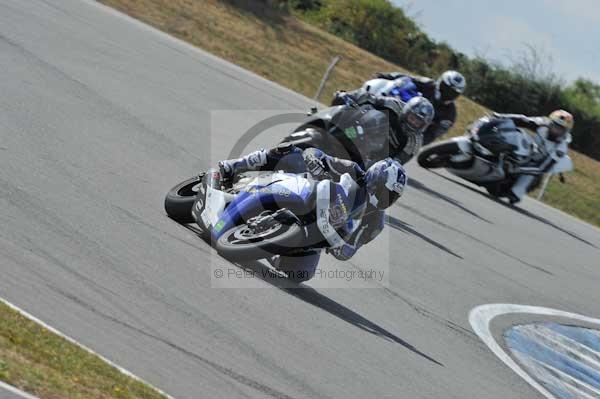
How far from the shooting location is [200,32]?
2864 cm

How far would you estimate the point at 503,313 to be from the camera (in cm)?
1197

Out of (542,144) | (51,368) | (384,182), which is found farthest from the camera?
(542,144)

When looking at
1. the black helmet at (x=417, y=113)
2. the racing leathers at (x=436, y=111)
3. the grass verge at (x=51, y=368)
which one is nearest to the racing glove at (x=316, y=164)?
the black helmet at (x=417, y=113)

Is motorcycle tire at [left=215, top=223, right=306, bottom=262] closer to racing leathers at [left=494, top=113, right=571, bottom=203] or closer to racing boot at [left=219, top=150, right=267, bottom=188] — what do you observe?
racing boot at [left=219, top=150, right=267, bottom=188]

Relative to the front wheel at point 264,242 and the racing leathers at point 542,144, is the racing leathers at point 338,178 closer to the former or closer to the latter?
the front wheel at point 264,242

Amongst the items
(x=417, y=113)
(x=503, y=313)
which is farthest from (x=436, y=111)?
(x=503, y=313)

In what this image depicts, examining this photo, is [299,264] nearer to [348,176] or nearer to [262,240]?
[262,240]

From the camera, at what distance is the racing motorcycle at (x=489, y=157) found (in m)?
20.6

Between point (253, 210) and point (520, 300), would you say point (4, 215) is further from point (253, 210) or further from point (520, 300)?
point (520, 300)

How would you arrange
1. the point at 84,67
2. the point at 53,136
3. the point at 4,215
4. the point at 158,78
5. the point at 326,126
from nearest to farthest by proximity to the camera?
the point at 4,215 < the point at 53,136 < the point at 326,126 < the point at 84,67 < the point at 158,78

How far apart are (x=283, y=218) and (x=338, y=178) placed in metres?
0.92

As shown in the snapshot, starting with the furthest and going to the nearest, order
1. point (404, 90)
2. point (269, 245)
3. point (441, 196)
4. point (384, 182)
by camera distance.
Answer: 1. point (441, 196)
2. point (404, 90)
3. point (384, 182)
4. point (269, 245)

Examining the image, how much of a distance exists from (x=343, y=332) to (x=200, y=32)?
21.0m

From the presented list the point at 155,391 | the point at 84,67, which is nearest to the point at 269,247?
the point at 155,391
